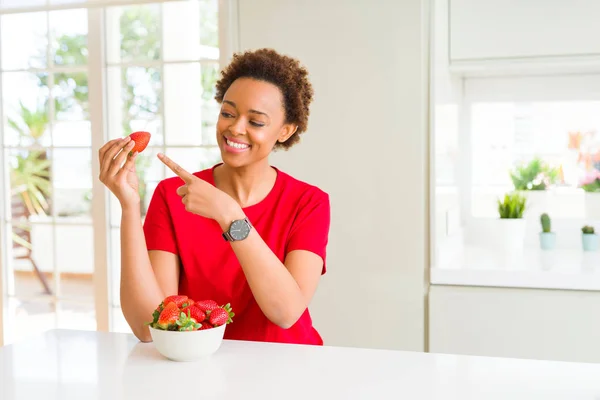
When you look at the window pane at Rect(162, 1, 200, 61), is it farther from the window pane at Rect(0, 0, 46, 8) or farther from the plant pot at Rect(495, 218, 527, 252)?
the plant pot at Rect(495, 218, 527, 252)

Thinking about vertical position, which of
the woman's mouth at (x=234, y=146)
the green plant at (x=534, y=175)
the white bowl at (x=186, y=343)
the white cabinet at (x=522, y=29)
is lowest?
the white bowl at (x=186, y=343)

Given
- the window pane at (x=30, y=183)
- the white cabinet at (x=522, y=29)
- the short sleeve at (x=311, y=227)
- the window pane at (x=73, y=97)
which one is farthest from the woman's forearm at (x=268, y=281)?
the window pane at (x=73, y=97)

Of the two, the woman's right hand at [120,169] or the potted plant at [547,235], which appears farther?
the potted plant at [547,235]

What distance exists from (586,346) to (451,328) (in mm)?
445

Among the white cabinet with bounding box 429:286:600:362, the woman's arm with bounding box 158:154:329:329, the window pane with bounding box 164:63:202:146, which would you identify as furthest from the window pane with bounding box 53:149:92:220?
the woman's arm with bounding box 158:154:329:329

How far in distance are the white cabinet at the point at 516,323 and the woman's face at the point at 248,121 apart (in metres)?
1.04

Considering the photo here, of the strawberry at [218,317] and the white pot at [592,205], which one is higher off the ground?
the white pot at [592,205]

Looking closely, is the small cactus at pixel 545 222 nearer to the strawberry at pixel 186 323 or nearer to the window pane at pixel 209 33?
the window pane at pixel 209 33

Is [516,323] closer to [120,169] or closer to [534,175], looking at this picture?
[534,175]

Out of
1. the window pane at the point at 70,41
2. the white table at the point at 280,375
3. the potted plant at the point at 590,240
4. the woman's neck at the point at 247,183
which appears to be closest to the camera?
the white table at the point at 280,375

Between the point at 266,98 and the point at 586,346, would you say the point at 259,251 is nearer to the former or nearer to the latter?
the point at 266,98

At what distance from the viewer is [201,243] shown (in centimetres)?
169

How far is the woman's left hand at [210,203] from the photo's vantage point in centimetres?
147

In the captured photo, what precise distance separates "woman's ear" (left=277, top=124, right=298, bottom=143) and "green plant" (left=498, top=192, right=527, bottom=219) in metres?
1.39
